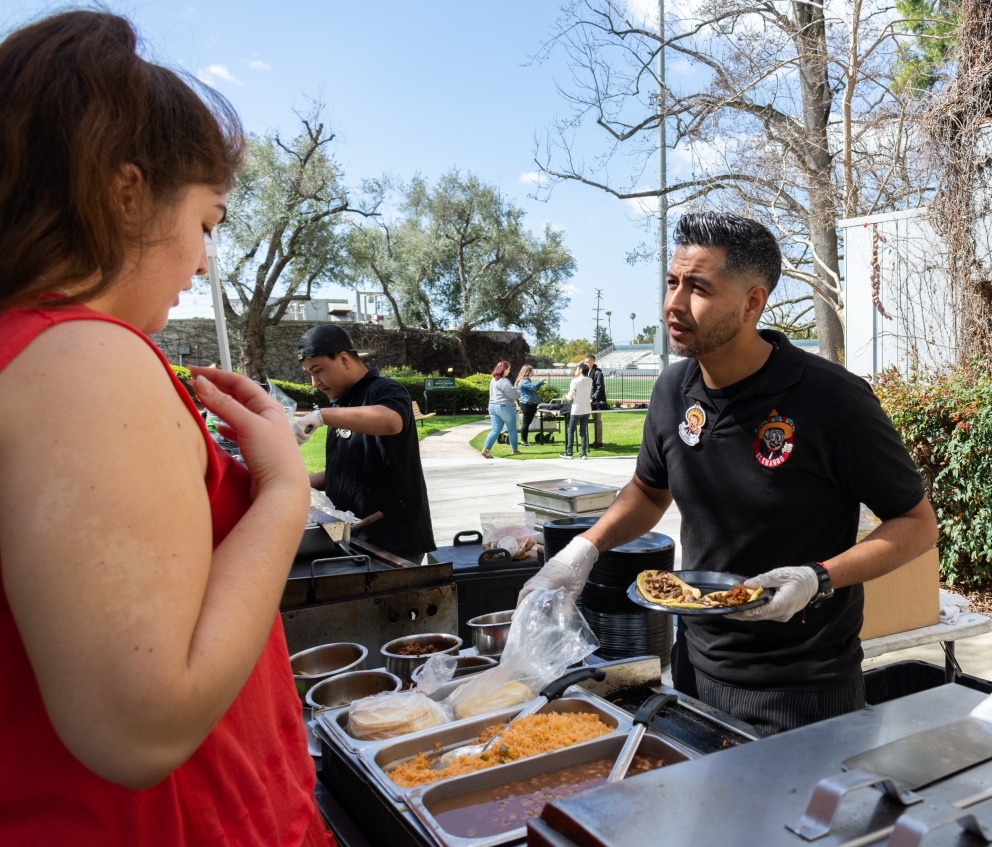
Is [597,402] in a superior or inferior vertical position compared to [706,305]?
inferior

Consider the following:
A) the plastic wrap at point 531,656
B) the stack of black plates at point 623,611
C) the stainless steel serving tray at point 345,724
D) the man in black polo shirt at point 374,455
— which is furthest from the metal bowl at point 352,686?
the man in black polo shirt at point 374,455

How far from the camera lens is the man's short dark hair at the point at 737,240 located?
7.59ft

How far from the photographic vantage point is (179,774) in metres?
0.86

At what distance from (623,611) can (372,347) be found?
29.1m

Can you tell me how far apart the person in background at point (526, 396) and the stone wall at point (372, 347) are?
11640 mm

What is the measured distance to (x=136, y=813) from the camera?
2.67 feet

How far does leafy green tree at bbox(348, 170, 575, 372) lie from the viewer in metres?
34.4

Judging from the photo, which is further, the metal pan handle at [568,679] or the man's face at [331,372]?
the man's face at [331,372]

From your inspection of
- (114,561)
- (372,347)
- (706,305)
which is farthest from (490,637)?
(372,347)

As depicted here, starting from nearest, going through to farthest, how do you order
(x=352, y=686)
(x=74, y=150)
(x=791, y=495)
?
1. (x=74, y=150)
2. (x=352, y=686)
3. (x=791, y=495)

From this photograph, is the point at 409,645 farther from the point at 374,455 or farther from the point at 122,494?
the point at 374,455

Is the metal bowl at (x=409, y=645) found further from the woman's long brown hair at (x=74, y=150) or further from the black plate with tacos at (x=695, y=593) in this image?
the woman's long brown hair at (x=74, y=150)

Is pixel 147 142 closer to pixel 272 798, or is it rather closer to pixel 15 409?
pixel 15 409

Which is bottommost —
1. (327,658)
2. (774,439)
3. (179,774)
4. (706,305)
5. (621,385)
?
(621,385)
